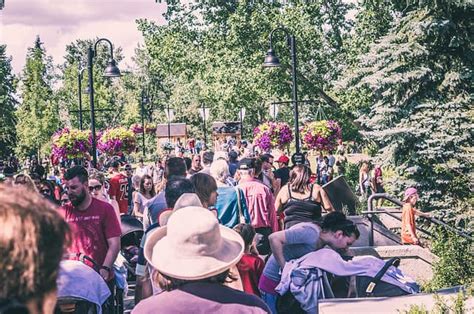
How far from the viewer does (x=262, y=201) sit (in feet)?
26.5

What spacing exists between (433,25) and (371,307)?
11.0 meters

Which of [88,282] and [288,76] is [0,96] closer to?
[288,76]

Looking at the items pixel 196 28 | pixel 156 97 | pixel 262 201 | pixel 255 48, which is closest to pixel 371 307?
pixel 262 201

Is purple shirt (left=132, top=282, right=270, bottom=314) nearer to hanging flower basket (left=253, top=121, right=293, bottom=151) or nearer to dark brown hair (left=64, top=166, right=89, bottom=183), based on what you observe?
dark brown hair (left=64, top=166, right=89, bottom=183)

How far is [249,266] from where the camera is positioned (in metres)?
5.31

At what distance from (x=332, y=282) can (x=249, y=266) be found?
0.68 metres

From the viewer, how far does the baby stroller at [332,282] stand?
193 inches

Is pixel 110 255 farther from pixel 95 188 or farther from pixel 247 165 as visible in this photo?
pixel 247 165

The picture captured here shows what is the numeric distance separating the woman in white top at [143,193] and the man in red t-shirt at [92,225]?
367 centimetres

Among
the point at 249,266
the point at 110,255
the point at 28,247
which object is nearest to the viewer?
the point at 28,247

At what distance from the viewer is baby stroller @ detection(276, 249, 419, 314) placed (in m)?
4.90

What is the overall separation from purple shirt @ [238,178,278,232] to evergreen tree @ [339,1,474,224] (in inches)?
259

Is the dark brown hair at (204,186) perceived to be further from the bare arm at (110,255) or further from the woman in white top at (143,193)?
the woman in white top at (143,193)

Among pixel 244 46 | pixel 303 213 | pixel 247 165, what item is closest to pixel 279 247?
pixel 303 213
